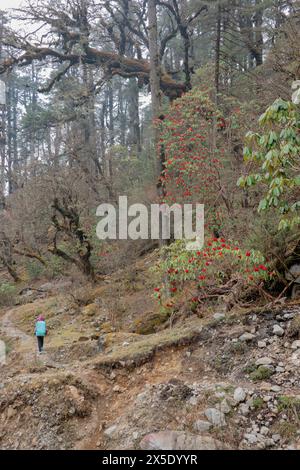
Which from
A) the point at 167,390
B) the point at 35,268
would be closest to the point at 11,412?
the point at 167,390

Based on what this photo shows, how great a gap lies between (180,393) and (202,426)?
0.55 m

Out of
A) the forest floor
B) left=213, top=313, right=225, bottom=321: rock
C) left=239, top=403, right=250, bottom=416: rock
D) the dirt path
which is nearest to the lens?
the forest floor

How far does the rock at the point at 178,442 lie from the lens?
288cm

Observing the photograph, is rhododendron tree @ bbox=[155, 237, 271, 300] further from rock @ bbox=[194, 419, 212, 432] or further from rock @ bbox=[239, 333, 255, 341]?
rock @ bbox=[194, 419, 212, 432]

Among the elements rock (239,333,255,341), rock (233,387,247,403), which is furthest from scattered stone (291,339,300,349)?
rock (233,387,247,403)

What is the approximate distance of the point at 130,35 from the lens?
52.7 ft

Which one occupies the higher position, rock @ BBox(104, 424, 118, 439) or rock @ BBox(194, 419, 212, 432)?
rock @ BBox(194, 419, 212, 432)

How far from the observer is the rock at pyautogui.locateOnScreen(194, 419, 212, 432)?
3.07m

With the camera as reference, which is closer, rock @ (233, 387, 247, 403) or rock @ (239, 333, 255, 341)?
rock @ (233, 387, 247, 403)

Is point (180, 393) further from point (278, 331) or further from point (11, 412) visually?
point (11, 412)

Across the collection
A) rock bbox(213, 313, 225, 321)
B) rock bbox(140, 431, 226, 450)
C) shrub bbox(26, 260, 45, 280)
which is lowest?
shrub bbox(26, 260, 45, 280)
